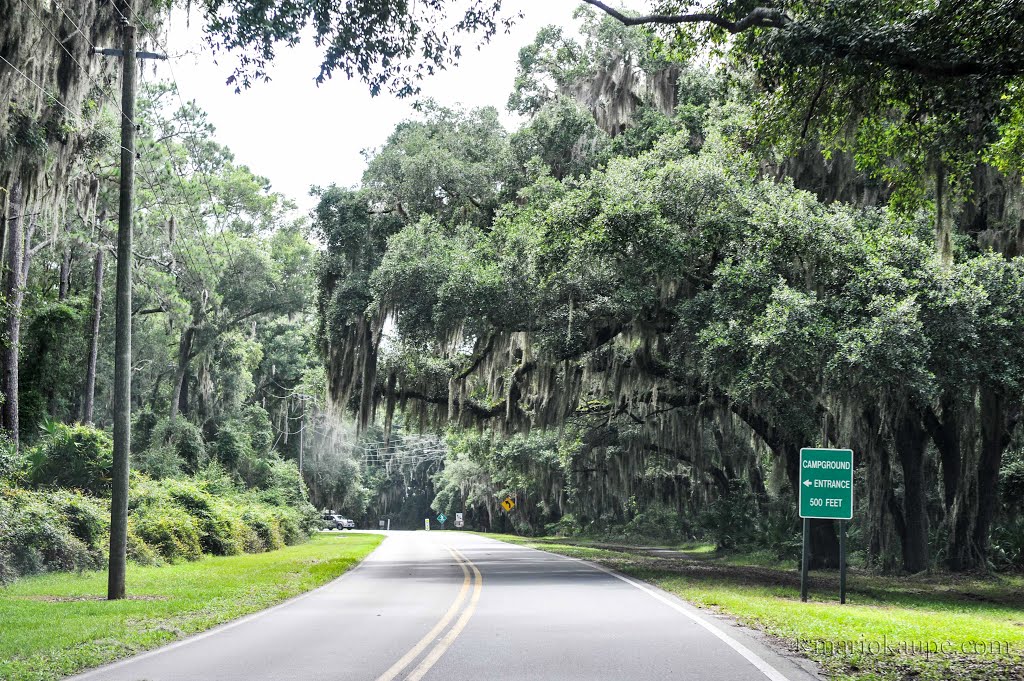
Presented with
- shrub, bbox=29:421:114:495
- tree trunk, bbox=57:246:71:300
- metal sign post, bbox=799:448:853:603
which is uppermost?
tree trunk, bbox=57:246:71:300

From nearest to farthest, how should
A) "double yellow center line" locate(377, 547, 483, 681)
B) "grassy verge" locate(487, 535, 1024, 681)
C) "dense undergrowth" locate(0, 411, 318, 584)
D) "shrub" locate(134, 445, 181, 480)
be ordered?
1. "double yellow center line" locate(377, 547, 483, 681)
2. "grassy verge" locate(487, 535, 1024, 681)
3. "dense undergrowth" locate(0, 411, 318, 584)
4. "shrub" locate(134, 445, 181, 480)

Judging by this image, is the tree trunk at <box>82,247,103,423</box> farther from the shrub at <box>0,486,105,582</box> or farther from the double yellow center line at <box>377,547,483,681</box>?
the double yellow center line at <box>377,547,483,681</box>

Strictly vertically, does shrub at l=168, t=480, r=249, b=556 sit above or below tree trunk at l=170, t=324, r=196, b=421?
below

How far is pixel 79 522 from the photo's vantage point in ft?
63.7

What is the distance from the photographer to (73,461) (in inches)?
991

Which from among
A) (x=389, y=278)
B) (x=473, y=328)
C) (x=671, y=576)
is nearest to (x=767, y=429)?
(x=671, y=576)

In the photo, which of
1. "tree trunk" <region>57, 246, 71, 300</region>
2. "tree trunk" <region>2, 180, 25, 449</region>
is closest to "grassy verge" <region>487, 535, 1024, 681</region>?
"tree trunk" <region>2, 180, 25, 449</region>

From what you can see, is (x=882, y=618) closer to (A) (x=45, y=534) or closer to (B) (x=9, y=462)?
(A) (x=45, y=534)

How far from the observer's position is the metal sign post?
14.9m

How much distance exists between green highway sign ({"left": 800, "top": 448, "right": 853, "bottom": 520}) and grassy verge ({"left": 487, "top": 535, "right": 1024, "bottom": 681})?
1440 millimetres

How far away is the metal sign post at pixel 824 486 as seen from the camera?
49.0 feet

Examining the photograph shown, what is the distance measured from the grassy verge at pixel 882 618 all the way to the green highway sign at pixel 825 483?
1.44m

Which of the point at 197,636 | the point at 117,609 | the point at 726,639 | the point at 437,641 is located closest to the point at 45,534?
the point at 117,609

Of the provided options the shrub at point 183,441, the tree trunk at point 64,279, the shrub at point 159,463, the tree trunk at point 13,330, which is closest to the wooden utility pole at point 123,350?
the tree trunk at point 13,330
